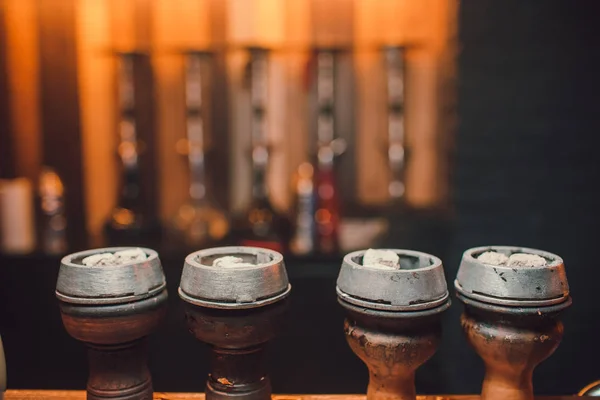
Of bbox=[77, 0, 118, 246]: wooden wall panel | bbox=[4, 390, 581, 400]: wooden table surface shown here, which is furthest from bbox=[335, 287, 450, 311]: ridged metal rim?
bbox=[77, 0, 118, 246]: wooden wall panel

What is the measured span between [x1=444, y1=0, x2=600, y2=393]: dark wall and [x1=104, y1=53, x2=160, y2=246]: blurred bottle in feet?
4.80

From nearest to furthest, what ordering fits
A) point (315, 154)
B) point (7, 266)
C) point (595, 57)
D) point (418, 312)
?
point (418, 312), point (595, 57), point (7, 266), point (315, 154)

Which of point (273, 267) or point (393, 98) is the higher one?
point (393, 98)

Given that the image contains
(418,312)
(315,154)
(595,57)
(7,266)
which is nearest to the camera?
(418,312)

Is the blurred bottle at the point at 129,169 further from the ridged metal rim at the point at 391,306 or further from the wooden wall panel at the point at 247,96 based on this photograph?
the ridged metal rim at the point at 391,306

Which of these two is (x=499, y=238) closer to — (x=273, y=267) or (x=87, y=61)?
(x=273, y=267)

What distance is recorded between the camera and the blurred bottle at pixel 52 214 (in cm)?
284

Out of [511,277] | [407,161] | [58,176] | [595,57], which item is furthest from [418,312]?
[58,176]

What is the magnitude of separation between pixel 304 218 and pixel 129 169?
0.90m

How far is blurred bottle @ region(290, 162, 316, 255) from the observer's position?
9.02ft

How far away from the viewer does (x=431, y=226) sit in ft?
9.21

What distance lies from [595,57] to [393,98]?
3.01 feet

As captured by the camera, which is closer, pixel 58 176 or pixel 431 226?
pixel 431 226

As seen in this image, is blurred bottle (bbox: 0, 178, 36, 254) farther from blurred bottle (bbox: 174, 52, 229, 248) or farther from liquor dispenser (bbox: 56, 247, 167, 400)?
liquor dispenser (bbox: 56, 247, 167, 400)
